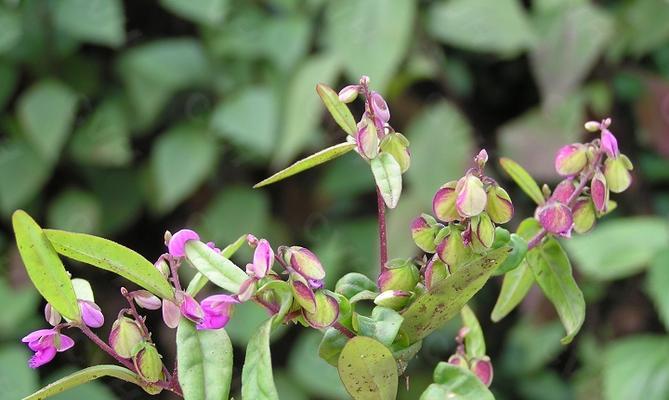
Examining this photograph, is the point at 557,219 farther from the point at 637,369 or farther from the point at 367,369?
the point at 637,369

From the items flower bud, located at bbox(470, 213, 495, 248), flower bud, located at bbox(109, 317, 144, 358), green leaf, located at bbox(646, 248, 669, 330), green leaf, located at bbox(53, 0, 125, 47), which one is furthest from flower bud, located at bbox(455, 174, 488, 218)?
green leaf, located at bbox(53, 0, 125, 47)

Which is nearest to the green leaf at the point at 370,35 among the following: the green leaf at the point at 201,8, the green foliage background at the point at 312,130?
the green foliage background at the point at 312,130

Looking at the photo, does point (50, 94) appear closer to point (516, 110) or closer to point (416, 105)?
point (416, 105)

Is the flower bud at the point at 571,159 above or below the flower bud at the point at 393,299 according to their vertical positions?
above

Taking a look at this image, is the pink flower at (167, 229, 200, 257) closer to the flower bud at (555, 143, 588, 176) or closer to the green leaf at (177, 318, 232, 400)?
the green leaf at (177, 318, 232, 400)

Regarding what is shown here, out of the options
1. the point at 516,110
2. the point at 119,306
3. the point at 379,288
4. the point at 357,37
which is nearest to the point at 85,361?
the point at 119,306

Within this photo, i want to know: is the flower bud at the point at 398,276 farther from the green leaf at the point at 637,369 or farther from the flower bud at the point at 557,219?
the green leaf at the point at 637,369

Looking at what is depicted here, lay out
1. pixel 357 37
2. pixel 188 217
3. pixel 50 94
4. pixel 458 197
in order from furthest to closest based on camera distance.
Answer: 1. pixel 188 217
2. pixel 50 94
3. pixel 357 37
4. pixel 458 197
